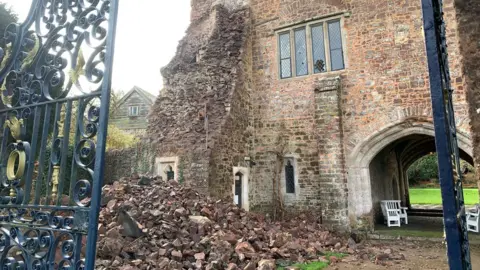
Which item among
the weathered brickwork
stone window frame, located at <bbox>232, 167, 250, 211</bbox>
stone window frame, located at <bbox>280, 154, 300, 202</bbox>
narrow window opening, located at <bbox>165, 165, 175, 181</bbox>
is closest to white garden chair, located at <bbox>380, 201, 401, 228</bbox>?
the weathered brickwork

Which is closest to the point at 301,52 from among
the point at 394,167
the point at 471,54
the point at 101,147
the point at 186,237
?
the point at 186,237

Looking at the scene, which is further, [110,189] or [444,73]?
[110,189]

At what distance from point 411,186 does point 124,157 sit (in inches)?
1311

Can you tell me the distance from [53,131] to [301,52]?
9952 millimetres

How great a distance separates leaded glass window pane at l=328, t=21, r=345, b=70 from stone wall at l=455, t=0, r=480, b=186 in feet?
29.3

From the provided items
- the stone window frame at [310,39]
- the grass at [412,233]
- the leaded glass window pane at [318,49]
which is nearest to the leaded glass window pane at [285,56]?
the stone window frame at [310,39]

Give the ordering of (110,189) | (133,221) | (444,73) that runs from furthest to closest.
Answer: (110,189)
(133,221)
(444,73)

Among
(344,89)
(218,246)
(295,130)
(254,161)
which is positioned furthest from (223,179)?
(344,89)

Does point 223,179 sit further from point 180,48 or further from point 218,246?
point 180,48

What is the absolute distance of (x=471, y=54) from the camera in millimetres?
1946

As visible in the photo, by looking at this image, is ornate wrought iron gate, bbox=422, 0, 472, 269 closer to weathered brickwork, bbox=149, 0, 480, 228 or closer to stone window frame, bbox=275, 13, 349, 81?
weathered brickwork, bbox=149, 0, 480, 228

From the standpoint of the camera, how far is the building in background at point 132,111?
2533 centimetres

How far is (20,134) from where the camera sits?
2.62 metres

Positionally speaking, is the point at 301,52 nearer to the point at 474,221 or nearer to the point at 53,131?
the point at 474,221
